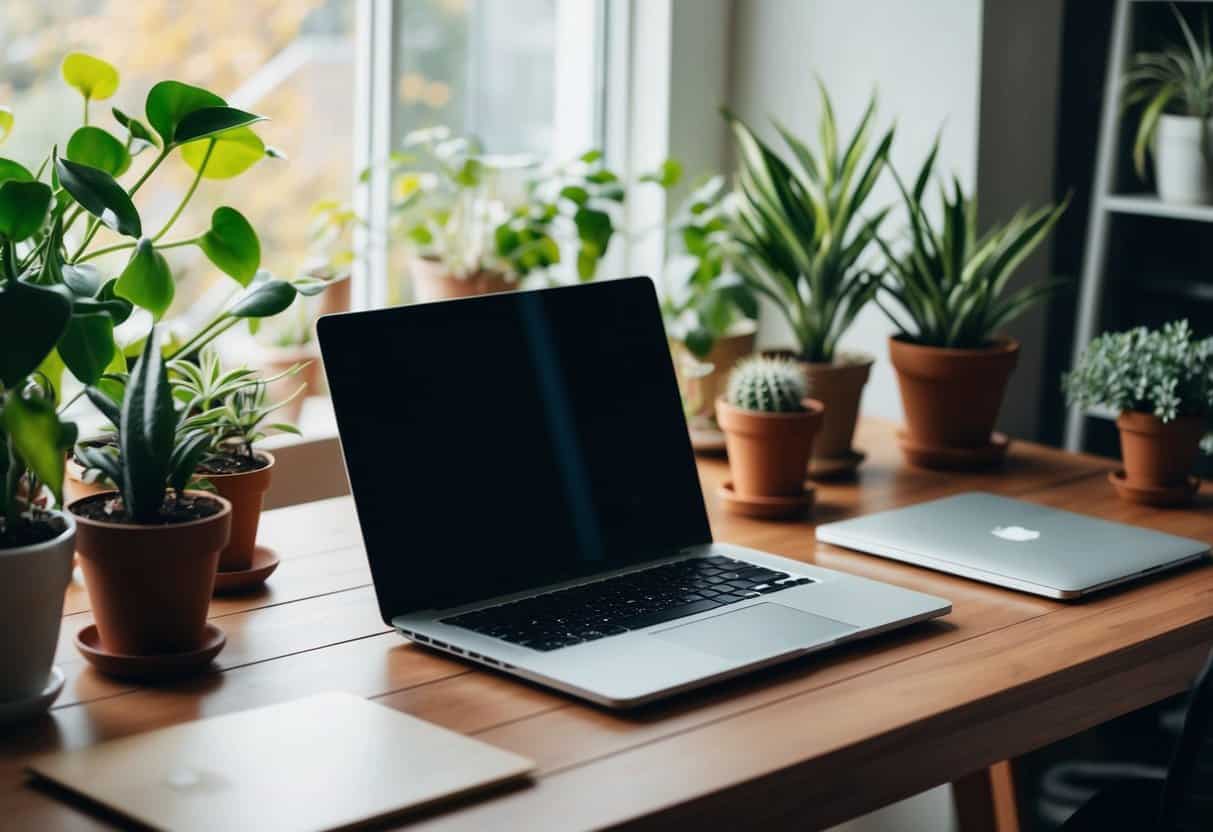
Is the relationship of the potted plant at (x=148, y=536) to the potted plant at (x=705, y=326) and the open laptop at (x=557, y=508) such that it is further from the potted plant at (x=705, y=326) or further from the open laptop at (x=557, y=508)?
the potted plant at (x=705, y=326)

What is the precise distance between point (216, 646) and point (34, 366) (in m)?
0.29

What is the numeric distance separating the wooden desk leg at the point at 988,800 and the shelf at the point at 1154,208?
3.04 ft

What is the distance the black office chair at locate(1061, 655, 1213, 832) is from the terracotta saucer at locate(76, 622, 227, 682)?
0.78m

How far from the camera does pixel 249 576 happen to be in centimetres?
A: 146

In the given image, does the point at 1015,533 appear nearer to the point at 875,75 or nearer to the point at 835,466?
the point at 835,466

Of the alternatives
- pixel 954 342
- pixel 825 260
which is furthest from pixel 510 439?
pixel 954 342

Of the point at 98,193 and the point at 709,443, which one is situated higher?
the point at 98,193

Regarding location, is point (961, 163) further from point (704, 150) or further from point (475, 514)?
point (475, 514)

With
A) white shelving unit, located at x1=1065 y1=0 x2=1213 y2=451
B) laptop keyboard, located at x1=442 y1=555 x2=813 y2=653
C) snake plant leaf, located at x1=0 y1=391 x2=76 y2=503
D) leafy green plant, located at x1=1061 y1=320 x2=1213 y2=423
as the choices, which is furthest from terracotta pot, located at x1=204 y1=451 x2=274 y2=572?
white shelving unit, located at x1=1065 y1=0 x2=1213 y2=451

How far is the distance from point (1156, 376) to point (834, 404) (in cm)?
38

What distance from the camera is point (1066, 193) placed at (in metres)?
2.55

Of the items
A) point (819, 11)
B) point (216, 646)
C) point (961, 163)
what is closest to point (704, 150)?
point (819, 11)

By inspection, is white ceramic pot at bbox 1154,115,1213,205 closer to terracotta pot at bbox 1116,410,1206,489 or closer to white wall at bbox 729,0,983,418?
white wall at bbox 729,0,983,418

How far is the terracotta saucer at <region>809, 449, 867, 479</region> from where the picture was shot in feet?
6.34
